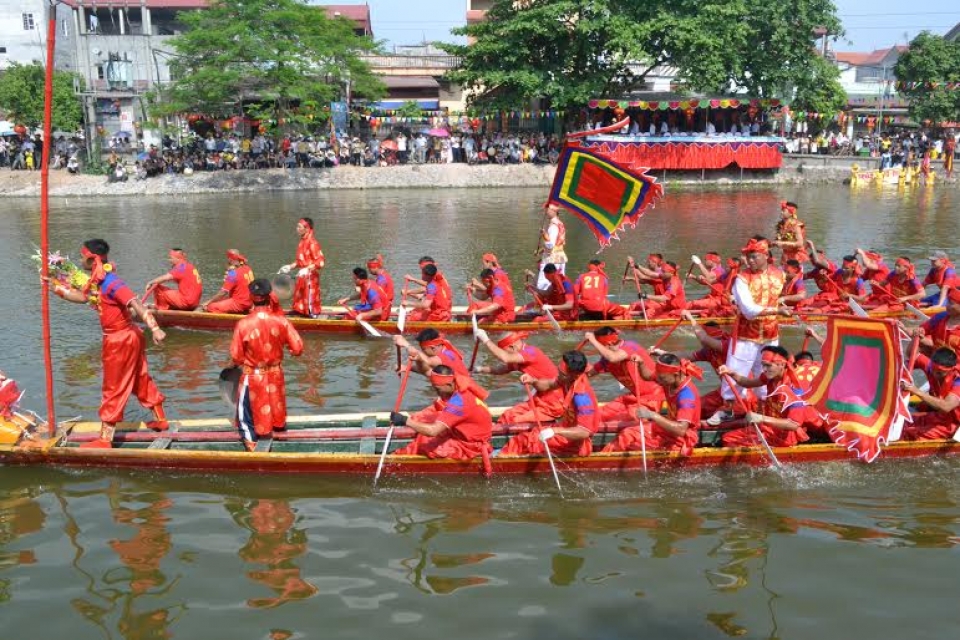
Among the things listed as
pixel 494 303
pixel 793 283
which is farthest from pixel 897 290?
pixel 494 303

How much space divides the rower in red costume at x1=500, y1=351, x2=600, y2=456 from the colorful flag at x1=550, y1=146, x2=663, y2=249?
4845 mm

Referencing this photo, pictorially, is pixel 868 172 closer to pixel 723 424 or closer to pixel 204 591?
pixel 723 424

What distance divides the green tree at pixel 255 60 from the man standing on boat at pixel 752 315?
2813 centimetres

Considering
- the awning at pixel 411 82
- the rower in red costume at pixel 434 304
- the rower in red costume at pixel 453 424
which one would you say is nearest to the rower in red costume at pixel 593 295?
the rower in red costume at pixel 434 304

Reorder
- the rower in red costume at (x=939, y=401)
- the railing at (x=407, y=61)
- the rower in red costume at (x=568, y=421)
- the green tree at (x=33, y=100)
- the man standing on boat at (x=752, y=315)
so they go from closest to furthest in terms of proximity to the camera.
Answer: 1. the rower in red costume at (x=568, y=421)
2. the rower in red costume at (x=939, y=401)
3. the man standing on boat at (x=752, y=315)
4. the green tree at (x=33, y=100)
5. the railing at (x=407, y=61)

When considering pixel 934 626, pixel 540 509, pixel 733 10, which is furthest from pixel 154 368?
pixel 733 10

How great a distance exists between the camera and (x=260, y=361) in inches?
340

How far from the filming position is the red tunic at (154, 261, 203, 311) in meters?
14.3

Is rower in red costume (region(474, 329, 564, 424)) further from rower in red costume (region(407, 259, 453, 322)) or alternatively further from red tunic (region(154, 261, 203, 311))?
red tunic (region(154, 261, 203, 311))

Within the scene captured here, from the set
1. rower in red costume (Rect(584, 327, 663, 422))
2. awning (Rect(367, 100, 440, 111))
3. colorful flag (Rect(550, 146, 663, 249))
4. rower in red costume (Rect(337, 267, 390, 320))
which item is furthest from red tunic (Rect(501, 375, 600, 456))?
awning (Rect(367, 100, 440, 111))

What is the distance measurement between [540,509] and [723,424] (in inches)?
95.2

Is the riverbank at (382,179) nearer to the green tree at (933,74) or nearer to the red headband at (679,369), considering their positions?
the green tree at (933,74)

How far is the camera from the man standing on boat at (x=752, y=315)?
9.47 metres

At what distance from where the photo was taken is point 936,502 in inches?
336
